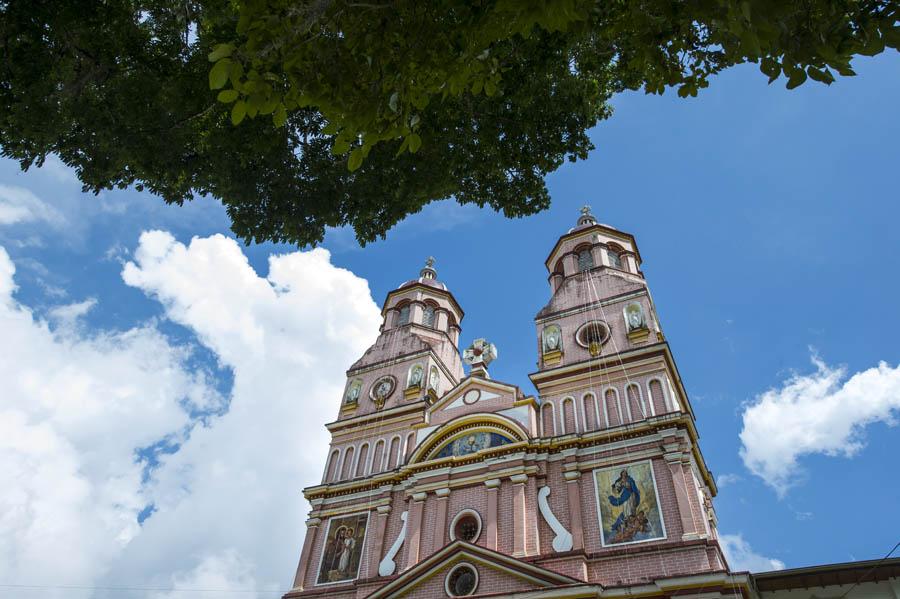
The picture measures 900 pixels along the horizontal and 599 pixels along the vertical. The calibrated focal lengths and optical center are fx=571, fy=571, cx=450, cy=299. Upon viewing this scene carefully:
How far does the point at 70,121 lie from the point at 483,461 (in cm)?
1283

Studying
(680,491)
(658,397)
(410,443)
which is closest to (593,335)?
(658,397)

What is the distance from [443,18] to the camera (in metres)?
4.02

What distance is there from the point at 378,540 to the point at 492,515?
3.57 m

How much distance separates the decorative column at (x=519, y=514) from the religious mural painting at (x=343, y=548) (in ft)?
15.7

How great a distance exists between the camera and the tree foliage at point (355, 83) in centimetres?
337

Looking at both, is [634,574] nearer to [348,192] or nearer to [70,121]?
[348,192]

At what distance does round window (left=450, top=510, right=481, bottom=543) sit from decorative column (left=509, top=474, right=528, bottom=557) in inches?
43.2

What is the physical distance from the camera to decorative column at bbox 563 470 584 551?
13.8 metres

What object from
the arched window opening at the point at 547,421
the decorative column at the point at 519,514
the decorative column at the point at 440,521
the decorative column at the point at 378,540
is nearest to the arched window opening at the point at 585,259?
the arched window opening at the point at 547,421

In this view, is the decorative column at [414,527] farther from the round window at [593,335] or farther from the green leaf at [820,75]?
the green leaf at [820,75]

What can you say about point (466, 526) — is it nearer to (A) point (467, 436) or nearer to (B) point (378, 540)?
(B) point (378, 540)

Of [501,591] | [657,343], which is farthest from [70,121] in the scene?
[657,343]

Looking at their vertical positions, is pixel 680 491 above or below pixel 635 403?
below

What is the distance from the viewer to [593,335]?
61.1 ft
